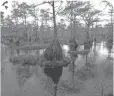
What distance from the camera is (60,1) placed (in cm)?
1485

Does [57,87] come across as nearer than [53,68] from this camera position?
Yes

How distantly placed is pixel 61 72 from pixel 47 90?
3374 millimetres

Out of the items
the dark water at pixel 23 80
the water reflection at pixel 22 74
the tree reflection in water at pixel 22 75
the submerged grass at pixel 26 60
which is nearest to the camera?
the dark water at pixel 23 80

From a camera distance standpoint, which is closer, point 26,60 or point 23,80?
point 23,80

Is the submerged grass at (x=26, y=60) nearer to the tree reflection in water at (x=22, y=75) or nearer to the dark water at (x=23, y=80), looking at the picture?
the tree reflection in water at (x=22, y=75)

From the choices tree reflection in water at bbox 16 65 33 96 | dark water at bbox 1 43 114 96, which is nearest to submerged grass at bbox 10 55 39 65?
tree reflection in water at bbox 16 65 33 96

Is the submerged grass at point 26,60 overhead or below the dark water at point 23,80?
overhead

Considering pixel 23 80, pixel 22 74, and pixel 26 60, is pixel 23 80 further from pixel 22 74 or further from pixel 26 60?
pixel 26 60

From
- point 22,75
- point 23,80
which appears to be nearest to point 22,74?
point 22,75

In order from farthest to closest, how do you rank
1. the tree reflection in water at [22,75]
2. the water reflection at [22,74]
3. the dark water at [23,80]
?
the water reflection at [22,74], the tree reflection in water at [22,75], the dark water at [23,80]

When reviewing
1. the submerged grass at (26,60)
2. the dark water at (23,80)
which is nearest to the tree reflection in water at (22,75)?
the dark water at (23,80)

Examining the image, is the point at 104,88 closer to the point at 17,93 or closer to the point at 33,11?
the point at 17,93

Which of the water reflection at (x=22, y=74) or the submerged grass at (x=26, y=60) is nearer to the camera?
the water reflection at (x=22, y=74)

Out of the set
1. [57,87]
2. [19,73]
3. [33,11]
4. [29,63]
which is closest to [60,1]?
[29,63]
